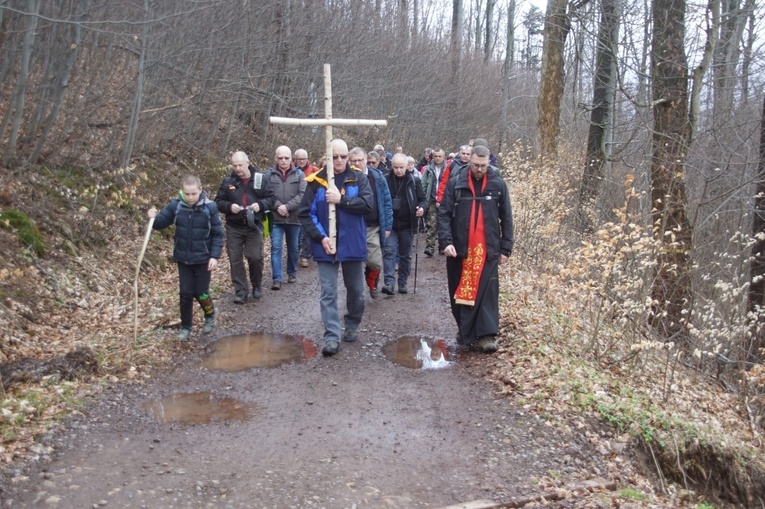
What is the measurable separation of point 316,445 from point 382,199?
4114 millimetres

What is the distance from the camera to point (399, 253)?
10.5m

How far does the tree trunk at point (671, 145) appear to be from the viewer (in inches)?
378

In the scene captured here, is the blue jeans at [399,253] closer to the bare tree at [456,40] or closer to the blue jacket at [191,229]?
the blue jacket at [191,229]

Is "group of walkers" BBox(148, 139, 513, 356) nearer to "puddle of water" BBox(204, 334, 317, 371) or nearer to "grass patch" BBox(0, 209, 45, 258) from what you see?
"puddle of water" BBox(204, 334, 317, 371)

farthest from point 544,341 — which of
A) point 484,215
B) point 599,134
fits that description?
point 599,134

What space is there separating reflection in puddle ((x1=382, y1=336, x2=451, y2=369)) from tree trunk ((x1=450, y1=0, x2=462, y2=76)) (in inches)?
1019

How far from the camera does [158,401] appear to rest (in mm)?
6219

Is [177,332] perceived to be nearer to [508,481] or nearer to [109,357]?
[109,357]

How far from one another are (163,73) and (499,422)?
10.4 metres

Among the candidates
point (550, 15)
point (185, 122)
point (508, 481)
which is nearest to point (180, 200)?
point (508, 481)

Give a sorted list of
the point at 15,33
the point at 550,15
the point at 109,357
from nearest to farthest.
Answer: the point at 109,357, the point at 15,33, the point at 550,15

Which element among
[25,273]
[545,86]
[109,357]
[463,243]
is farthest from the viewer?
[545,86]

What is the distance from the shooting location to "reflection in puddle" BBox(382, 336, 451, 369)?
7434 millimetres

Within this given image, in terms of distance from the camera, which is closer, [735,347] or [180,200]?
[180,200]
